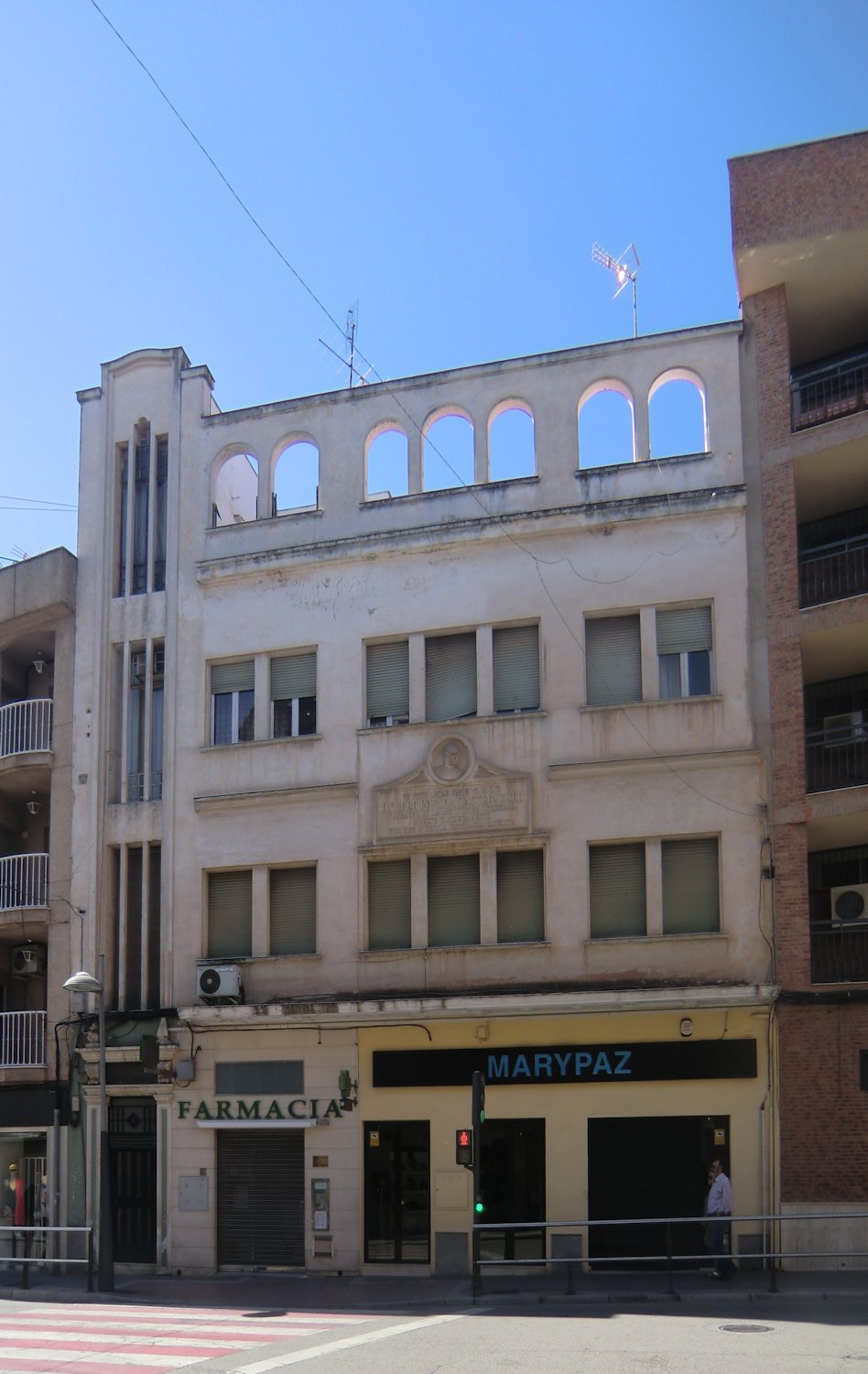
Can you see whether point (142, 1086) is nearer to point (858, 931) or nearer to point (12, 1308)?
point (12, 1308)

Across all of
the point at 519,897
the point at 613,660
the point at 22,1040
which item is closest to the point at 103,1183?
the point at 22,1040

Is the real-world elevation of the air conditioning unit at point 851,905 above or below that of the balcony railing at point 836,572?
below

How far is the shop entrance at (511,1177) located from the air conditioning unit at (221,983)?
458cm

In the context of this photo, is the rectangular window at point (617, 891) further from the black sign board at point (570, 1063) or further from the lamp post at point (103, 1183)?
the lamp post at point (103, 1183)

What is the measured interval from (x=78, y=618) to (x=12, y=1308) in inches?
495

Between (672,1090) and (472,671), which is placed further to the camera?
(472,671)

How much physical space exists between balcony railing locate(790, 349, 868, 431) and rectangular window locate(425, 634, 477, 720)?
20.5ft

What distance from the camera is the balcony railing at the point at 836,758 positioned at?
2283 cm

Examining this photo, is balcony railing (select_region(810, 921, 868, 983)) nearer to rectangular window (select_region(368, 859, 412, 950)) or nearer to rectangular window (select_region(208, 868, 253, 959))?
rectangular window (select_region(368, 859, 412, 950))

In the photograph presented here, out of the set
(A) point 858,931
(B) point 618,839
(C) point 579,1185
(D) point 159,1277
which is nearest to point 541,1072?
(C) point 579,1185

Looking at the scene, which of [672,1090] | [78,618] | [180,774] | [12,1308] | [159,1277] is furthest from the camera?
[78,618]

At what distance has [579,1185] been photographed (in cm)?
2242

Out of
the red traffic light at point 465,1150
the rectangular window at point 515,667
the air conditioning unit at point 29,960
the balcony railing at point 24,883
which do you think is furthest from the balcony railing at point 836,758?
the air conditioning unit at point 29,960

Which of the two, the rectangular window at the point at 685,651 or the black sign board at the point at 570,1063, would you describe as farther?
the rectangular window at the point at 685,651
